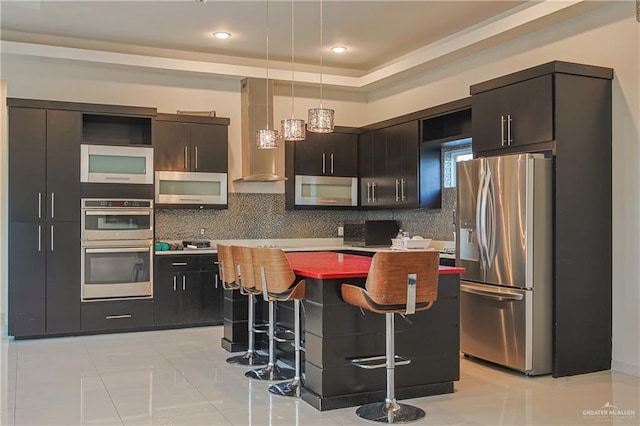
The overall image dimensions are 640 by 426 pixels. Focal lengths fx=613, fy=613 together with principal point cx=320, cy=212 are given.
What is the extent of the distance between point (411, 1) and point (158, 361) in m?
3.92

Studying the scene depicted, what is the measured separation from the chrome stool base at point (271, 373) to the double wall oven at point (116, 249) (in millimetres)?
2369

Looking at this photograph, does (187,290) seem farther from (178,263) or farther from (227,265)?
(227,265)

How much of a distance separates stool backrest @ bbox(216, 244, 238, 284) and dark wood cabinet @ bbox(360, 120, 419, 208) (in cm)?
261

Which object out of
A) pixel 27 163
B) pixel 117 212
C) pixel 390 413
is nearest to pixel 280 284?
pixel 390 413

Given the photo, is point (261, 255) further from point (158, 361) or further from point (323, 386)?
point (158, 361)

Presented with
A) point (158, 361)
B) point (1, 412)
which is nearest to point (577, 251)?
point (158, 361)

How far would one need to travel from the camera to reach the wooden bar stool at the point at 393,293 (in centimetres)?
356

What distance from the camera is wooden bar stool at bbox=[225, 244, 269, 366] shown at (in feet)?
15.0

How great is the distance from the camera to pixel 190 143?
23.2ft

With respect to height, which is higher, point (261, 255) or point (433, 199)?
point (433, 199)

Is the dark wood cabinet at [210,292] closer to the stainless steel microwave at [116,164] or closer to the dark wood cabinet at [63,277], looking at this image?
the stainless steel microwave at [116,164]

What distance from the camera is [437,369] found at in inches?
168

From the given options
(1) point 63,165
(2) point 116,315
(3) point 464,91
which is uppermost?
Answer: (3) point 464,91

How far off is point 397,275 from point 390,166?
3.93 m
